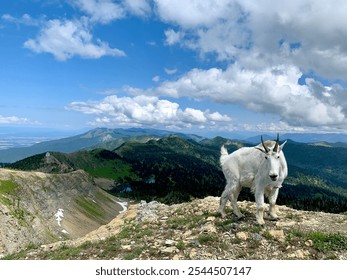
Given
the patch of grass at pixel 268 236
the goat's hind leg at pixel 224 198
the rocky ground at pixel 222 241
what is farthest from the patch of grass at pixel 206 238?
the goat's hind leg at pixel 224 198

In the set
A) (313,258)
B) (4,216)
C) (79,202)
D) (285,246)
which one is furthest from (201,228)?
(79,202)

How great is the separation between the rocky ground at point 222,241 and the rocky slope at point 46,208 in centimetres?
3947

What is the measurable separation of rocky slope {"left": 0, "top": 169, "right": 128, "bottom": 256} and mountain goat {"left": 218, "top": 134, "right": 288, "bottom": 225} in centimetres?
4266

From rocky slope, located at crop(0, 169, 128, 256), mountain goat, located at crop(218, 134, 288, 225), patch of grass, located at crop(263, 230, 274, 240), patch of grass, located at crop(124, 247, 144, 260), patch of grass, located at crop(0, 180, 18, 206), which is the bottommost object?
rocky slope, located at crop(0, 169, 128, 256)

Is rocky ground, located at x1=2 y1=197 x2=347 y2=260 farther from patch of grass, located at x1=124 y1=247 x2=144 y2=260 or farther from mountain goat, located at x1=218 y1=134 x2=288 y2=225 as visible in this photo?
mountain goat, located at x1=218 y1=134 x2=288 y2=225

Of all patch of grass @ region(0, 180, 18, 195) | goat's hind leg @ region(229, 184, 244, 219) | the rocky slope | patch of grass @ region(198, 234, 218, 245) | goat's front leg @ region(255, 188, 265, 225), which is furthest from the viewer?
patch of grass @ region(0, 180, 18, 195)

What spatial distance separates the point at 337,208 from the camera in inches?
5881

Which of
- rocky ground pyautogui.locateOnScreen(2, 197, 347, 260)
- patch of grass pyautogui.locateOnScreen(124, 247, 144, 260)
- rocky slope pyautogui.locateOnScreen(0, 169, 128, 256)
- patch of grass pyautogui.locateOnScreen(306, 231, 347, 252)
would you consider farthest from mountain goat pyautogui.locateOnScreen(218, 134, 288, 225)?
rocky slope pyautogui.locateOnScreen(0, 169, 128, 256)

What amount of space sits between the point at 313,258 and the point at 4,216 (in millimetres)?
74554

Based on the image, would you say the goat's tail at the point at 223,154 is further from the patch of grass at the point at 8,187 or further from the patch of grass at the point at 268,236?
the patch of grass at the point at 8,187

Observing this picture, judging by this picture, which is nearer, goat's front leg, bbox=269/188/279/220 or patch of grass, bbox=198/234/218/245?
patch of grass, bbox=198/234/218/245

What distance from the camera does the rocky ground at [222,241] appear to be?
13.3 metres

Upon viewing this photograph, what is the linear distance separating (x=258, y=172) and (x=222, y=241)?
155 inches

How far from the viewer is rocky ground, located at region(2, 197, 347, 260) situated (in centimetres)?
1333
